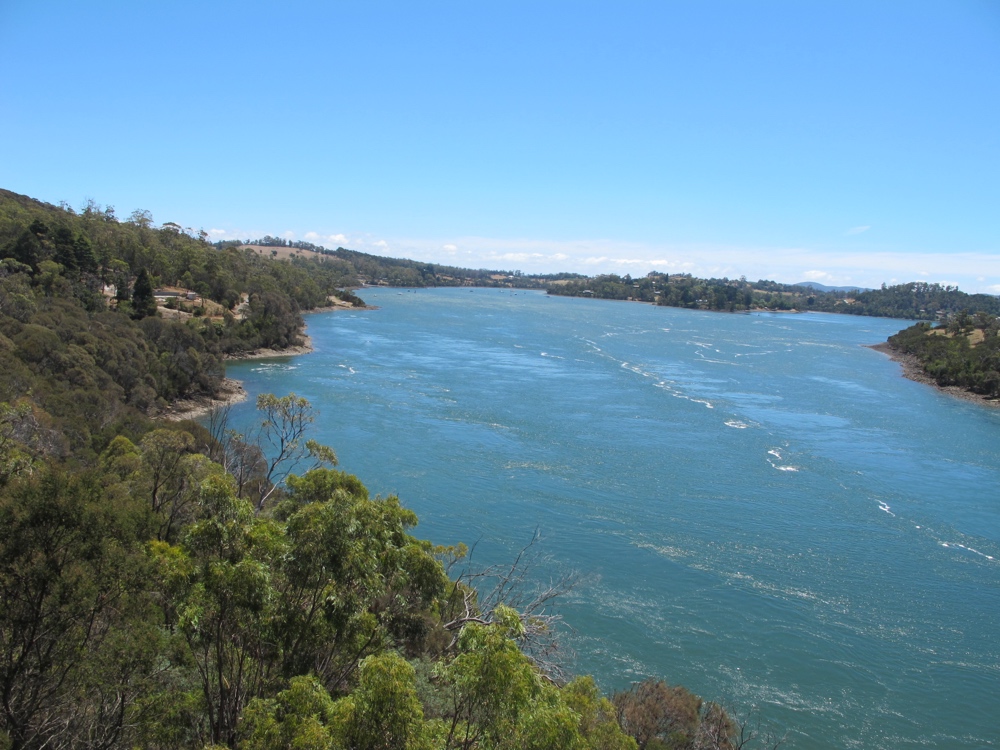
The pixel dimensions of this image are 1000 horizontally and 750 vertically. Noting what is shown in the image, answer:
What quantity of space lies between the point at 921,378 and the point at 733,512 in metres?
47.5

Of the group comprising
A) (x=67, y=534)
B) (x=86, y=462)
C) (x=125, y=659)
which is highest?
(x=67, y=534)

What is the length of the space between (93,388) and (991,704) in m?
31.3

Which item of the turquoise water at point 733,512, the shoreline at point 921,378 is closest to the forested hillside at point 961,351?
the shoreline at point 921,378

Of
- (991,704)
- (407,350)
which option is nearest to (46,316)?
(407,350)

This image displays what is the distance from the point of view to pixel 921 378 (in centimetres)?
6134

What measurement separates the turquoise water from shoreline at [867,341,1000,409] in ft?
9.04

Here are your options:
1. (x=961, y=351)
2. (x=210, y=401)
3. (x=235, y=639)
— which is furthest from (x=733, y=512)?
(x=961, y=351)

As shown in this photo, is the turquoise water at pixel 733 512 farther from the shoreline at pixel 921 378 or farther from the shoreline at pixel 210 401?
→ the shoreline at pixel 921 378

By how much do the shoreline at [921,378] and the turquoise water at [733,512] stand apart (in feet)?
9.04

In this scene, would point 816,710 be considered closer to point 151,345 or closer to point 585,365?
point 151,345

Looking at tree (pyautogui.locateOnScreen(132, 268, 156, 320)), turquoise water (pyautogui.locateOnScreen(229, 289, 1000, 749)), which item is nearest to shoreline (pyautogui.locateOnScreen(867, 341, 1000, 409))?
turquoise water (pyautogui.locateOnScreen(229, 289, 1000, 749))

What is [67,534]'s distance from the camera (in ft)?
20.5

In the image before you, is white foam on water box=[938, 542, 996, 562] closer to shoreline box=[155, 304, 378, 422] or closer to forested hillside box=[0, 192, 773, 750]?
forested hillside box=[0, 192, 773, 750]

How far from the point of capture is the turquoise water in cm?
1578
